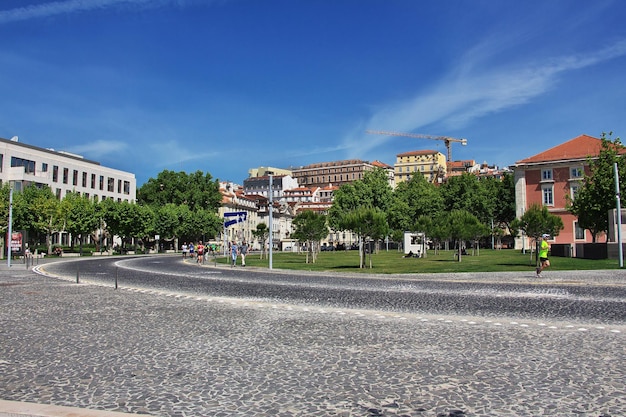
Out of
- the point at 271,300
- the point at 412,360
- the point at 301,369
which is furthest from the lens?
the point at 271,300

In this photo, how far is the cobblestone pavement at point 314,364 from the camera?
18.3 ft

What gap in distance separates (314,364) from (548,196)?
73.9m

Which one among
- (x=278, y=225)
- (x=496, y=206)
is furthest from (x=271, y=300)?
(x=278, y=225)

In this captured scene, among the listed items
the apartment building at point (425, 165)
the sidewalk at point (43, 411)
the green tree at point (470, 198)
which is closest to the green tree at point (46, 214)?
the green tree at point (470, 198)

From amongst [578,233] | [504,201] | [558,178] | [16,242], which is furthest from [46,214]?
[504,201]

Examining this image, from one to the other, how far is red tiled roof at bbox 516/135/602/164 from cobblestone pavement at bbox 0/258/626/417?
68.5 meters

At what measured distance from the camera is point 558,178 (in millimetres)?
73000

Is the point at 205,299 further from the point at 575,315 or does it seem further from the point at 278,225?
the point at 278,225

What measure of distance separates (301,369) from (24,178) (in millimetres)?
80344

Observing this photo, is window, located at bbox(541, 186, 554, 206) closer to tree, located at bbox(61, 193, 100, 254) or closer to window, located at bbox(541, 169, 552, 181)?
window, located at bbox(541, 169, 552, 181)

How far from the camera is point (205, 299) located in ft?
53.7

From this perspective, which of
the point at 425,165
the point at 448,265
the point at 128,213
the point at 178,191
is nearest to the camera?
the point at 448,265

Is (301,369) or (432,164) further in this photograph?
(432,164)

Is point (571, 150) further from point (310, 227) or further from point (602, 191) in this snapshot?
point (310, 227)
